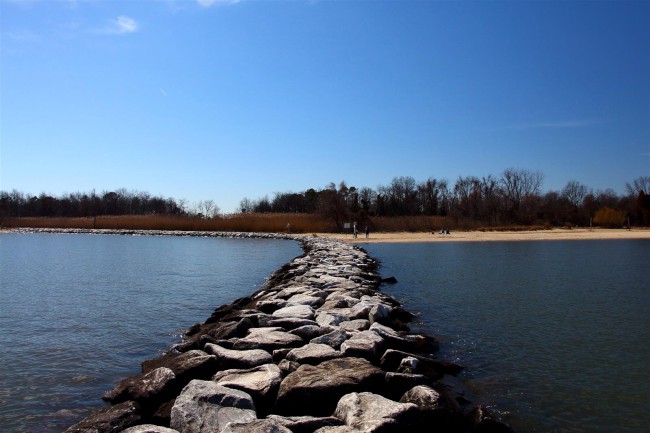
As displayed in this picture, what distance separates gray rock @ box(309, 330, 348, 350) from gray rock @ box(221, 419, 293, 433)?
249 cm

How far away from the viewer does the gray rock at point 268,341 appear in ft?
20.9

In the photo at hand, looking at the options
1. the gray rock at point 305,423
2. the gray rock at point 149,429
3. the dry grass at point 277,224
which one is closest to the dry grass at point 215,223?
the dry grass at point 277,224

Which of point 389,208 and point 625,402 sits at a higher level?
point 389,208

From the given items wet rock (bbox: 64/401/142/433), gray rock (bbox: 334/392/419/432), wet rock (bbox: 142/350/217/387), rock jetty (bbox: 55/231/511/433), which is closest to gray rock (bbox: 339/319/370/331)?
rock jetty (bbox: 55/231/511/433)

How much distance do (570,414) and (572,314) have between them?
5354mm

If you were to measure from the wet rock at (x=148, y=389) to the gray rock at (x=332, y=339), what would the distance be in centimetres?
195

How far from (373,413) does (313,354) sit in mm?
1706

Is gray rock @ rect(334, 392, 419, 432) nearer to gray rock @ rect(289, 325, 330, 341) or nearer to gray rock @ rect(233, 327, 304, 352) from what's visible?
gray rock @ rect(233, 327, 304, 352)

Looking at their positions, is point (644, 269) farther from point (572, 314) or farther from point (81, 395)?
point (81, 395)

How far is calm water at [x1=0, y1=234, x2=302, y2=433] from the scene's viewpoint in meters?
5.31

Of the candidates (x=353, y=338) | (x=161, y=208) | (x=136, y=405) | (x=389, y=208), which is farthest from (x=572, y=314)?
(x=161, y=208)

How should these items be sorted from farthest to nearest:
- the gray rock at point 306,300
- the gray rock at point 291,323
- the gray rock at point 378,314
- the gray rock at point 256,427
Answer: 1. the gray rock at point 306,300
2. the gray rock at point 378,314
3. the gray rock at point 291,323
4. the gray rock at point 256,427

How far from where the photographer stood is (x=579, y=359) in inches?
263

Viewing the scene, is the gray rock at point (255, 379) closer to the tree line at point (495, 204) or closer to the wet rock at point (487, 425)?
the wet rock at point (487, 425)
